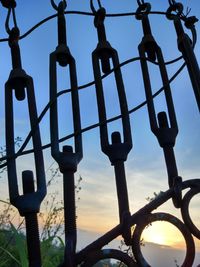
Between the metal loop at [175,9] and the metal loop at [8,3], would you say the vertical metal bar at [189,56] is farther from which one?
the metal loop at [8,3]

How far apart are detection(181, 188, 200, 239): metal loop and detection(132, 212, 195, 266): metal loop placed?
0.02 metres

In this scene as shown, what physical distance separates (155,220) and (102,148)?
18 cm

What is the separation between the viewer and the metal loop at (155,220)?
0.72 metres

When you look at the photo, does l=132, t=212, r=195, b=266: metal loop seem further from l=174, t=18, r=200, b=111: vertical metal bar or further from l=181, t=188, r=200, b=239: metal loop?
l=174, t=18, r=200, b=111: vertical metal bar

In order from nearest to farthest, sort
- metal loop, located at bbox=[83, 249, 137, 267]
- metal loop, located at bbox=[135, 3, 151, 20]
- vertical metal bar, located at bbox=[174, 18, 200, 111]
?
metal loop, located at bbox=[83, 249, 137, 267], vertical metal bar, located at bbox=[174, 18, 200, 111], metal loop, located at bbox=[135, 3, 151, 20]

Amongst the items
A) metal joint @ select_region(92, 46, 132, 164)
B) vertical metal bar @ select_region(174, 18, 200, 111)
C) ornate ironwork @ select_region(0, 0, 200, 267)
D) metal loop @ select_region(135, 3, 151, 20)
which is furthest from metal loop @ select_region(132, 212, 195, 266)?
metal loop @ select_region(135, 3, 151, 20)

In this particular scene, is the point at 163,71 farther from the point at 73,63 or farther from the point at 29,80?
the point at 29,80

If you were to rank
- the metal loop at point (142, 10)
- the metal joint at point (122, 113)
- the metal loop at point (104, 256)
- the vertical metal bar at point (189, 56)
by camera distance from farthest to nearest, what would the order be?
the metal loop at point (142, 10), the vertical metal bar at point (189, 56), the metal joint at point (122, 113), the metal loop at point (104, 256)

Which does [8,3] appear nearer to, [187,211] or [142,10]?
[142,10]

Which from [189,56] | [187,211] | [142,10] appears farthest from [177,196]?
[142,10]

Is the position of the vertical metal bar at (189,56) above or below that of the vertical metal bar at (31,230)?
above

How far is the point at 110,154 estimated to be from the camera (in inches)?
33.0

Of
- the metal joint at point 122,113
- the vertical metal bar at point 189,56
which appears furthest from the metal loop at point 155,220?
the vertical metal bar at point 189,56

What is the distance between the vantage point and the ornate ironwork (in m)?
0.72
